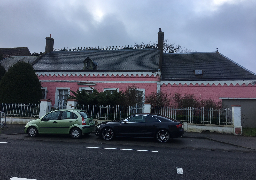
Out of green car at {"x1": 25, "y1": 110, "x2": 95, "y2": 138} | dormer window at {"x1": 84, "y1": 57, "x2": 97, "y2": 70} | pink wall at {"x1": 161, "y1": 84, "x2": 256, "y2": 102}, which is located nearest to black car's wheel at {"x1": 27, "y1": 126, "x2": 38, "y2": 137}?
green car at {"x1": 25, "y1": 110, "x2": 95, "y2": 138}

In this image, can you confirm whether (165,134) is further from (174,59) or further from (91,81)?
(174,59)

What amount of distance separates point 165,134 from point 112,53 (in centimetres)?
1508

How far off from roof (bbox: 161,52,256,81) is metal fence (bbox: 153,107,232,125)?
16.8 ft

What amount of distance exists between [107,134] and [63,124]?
2.36 metres

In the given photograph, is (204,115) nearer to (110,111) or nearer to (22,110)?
(110,111)

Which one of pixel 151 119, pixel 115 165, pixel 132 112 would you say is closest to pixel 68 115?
pixel 151 119

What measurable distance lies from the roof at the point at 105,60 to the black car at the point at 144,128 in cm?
940

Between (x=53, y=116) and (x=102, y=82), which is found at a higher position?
(x=102, y=82)

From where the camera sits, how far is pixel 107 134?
1113 cm

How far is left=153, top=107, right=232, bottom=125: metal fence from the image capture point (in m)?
14.2

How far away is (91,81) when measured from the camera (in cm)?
2067

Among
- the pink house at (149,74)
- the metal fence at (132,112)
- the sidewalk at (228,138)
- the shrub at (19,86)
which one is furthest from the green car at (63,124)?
the pink house at (149,74)

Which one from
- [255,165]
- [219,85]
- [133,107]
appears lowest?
[255,165]

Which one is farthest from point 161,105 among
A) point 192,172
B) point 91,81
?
point 192,172
